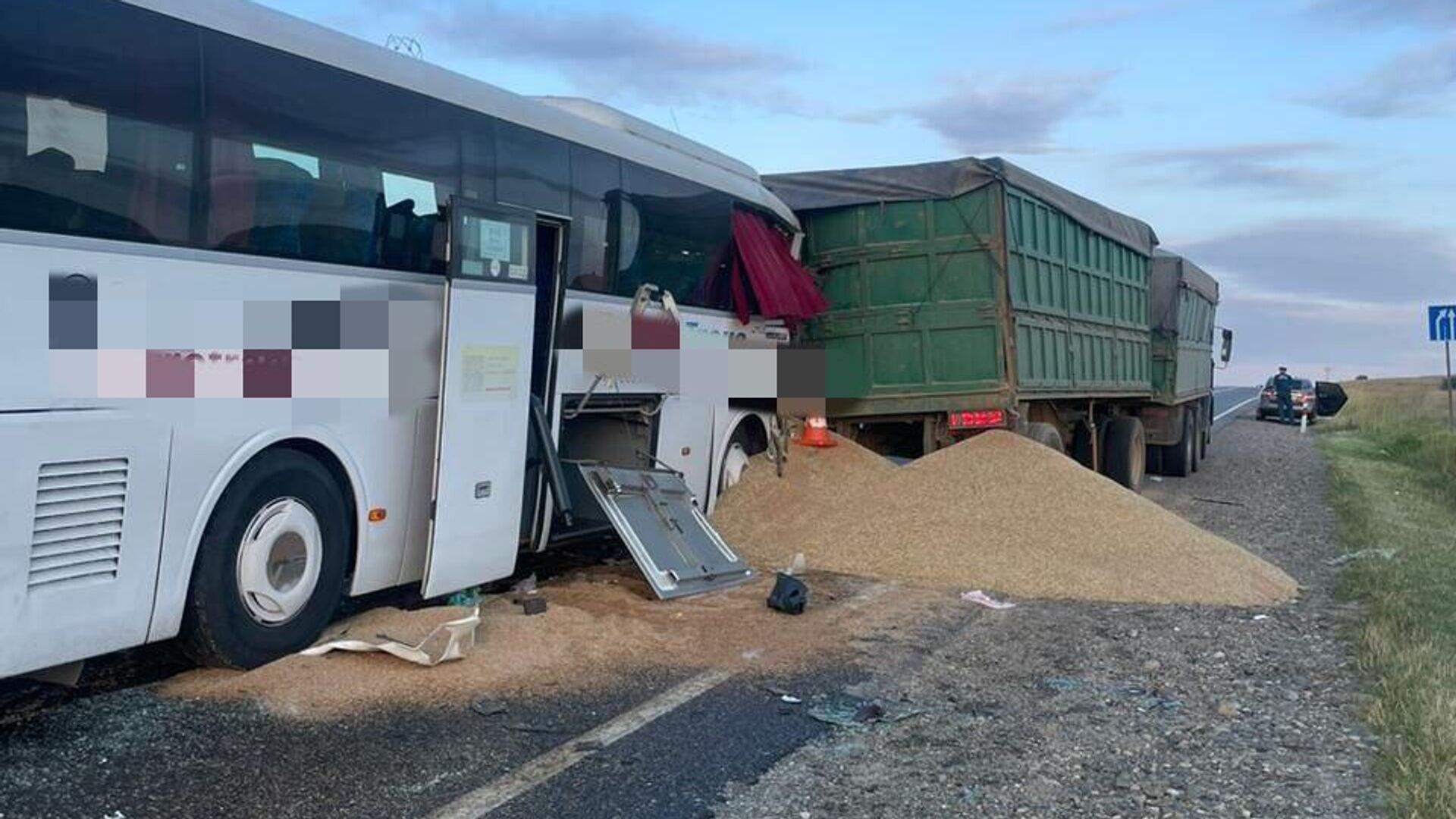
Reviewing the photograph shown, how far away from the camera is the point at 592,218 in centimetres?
827

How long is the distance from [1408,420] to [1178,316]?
61.5 feet

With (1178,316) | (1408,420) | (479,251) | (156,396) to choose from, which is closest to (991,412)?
Answer: (479,251)

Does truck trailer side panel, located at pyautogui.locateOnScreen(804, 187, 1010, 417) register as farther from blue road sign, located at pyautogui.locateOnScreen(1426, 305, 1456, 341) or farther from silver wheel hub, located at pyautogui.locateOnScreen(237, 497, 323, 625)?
blue road sign, located at pyautogui.locateOnScreen(1426, 305, 1456, 341)

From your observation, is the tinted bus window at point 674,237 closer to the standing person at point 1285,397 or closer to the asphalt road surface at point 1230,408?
the asphalt road surface at point 1230,408

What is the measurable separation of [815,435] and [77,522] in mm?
7250

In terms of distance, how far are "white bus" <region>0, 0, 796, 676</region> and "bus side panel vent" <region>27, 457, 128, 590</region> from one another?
1cm

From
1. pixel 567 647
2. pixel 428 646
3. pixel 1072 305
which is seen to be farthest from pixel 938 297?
pixel 428 646

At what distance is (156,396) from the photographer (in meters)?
5.12

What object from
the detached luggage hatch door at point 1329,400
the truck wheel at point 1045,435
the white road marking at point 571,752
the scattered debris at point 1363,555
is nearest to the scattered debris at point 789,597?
the white road marking at point 571,752

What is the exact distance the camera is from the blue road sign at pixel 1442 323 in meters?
19.8

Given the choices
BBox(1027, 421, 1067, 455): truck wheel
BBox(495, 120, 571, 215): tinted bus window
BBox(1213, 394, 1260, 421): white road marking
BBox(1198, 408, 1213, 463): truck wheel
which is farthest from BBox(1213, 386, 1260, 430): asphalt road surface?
BBox(495, 120, 571, 215): tinted bus window

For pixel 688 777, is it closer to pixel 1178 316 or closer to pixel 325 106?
pixel 325 106

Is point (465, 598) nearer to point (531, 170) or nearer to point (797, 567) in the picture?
point (531, 170)

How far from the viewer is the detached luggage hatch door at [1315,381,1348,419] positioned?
44969 mm
